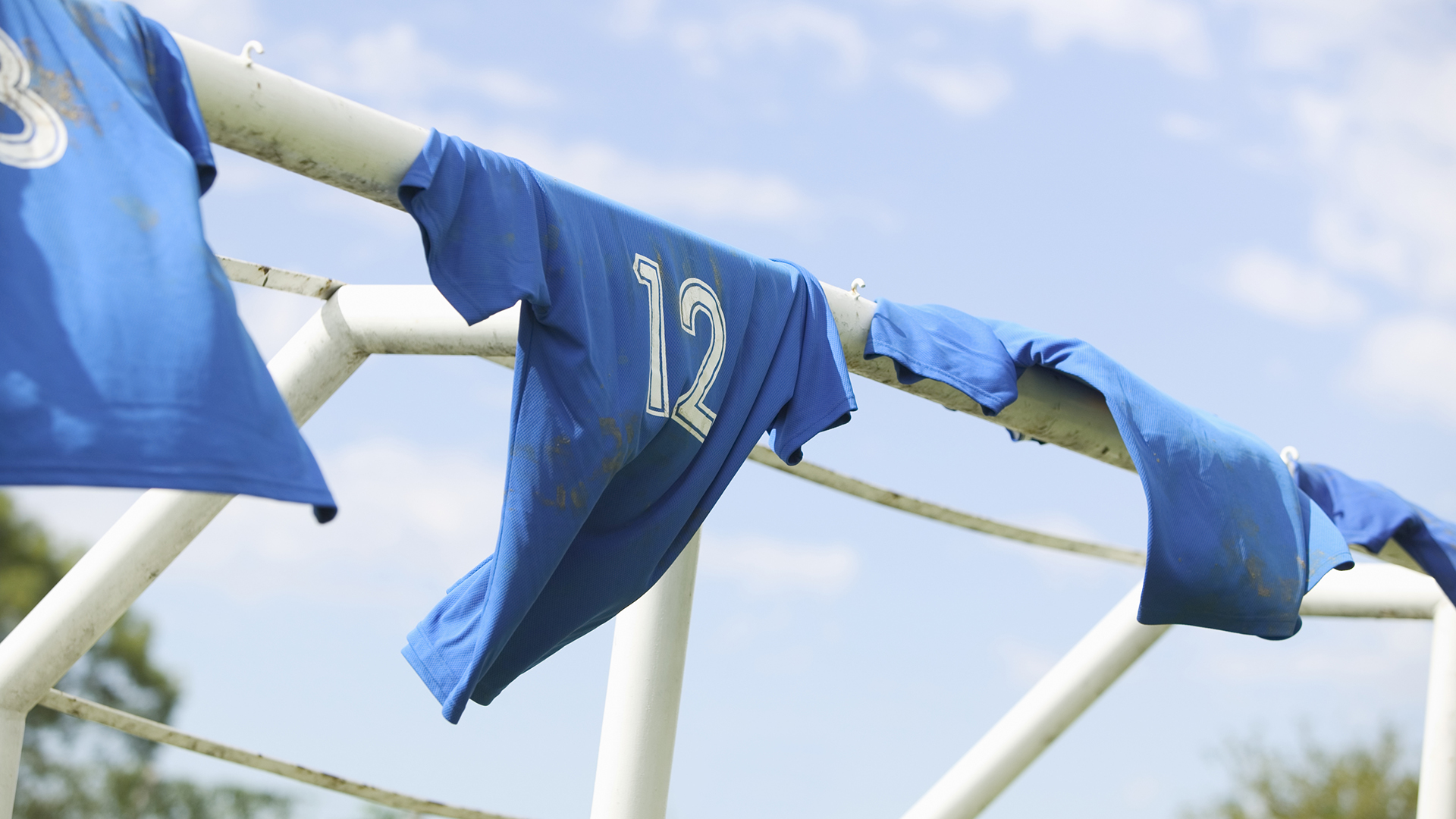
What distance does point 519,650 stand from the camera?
109 inches

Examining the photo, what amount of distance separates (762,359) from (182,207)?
1.38 m

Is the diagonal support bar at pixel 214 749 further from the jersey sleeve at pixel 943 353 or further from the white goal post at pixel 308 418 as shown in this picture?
the jersey sleeve at pixel 943 353

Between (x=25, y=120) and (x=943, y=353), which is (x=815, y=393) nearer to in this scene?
(x=943, y=353)

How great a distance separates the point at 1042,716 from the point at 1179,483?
1830mm

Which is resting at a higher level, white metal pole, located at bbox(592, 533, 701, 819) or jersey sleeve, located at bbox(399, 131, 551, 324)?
jersey sleeve, located at bbox(399, 131, 551, 324)

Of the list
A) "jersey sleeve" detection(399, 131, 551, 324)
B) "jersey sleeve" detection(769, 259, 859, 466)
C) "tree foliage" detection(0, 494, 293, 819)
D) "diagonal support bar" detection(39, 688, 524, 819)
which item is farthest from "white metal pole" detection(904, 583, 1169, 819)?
"tree foliage" detection(0, 494, 293, 819)

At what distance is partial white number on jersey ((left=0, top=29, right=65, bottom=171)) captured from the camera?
1.78 meters

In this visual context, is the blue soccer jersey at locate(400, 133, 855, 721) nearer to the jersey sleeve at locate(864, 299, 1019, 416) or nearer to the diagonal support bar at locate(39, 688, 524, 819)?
the jersey sleeve at locate(864, 299, 1019, 416)

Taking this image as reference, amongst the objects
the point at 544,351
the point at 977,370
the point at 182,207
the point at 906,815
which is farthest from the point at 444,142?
the point at 906,815

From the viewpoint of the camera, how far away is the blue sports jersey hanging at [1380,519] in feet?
14.8

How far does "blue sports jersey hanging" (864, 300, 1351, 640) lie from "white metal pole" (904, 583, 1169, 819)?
1432 millimetres

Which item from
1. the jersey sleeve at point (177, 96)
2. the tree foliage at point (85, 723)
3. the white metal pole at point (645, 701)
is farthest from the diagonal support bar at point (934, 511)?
the tree foliage at point (85, 723)

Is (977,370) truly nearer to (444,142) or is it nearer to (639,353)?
(639,353)

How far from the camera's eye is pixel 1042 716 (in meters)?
5.02
